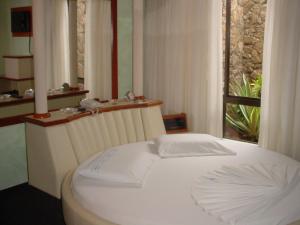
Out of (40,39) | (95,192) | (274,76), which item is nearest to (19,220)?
(95,192)

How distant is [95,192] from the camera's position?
225 centimetres

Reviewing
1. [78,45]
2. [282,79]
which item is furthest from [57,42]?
[282,79]

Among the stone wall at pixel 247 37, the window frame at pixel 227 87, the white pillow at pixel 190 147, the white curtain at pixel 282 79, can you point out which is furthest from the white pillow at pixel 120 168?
the stone wall at pixel 247 37

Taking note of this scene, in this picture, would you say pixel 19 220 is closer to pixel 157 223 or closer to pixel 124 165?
pixel 124 165

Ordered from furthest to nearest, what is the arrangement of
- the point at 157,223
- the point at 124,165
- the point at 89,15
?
the point at 89,15
the point at 124,165
the point at 157,223

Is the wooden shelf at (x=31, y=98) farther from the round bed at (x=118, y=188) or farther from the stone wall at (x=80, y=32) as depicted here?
the round bed at (x=118, y=188)

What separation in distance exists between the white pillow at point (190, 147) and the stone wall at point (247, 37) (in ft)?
4.91

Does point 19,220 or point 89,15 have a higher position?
point 89,15

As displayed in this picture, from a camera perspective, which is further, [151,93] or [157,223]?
[151,93]

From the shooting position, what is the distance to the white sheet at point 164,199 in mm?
1893

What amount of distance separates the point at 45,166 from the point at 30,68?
1.06 meters

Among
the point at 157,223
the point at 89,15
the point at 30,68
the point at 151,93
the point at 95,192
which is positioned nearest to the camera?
the point at 157,223

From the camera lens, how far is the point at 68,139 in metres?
3.06

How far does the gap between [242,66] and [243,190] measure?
2.56 m
